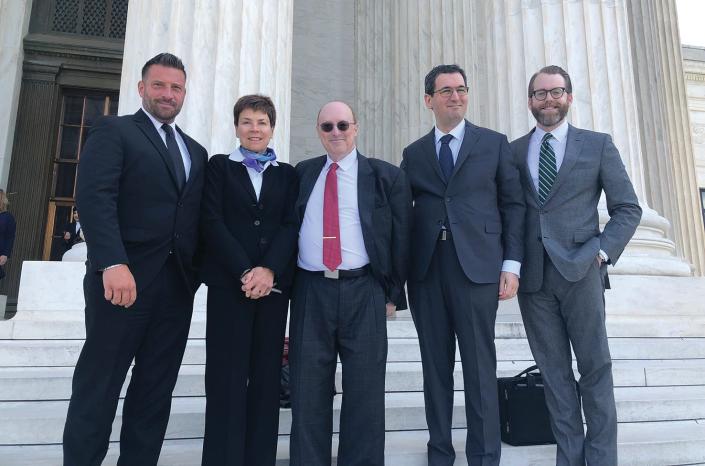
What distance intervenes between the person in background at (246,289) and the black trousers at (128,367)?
176 millimetres

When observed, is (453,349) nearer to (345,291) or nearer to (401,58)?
(345,291)

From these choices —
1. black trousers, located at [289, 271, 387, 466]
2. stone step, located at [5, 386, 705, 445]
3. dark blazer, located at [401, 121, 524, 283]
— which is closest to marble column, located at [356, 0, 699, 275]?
stone step, located at [5, 386, 705, 445]

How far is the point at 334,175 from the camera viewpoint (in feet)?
9.16

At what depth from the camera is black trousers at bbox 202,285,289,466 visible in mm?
2439

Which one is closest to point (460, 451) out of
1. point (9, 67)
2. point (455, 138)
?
point (455, 138)

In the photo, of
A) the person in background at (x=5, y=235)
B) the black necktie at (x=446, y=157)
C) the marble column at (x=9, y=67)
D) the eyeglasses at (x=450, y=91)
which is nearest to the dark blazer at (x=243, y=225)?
the black necktie at (x=446, y=157)

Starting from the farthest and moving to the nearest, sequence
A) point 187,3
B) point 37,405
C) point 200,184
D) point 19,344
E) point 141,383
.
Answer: point 187,3
point 19,344
point 37,405
point 200,184
point 141,383

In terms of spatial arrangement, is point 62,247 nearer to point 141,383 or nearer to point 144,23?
point 144,23

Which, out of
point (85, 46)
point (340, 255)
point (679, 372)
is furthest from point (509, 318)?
point (85, 46)

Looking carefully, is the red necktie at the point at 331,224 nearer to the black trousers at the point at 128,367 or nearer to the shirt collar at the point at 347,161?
the shirt collar at the point at 347,161

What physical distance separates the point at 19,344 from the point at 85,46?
8151 mm

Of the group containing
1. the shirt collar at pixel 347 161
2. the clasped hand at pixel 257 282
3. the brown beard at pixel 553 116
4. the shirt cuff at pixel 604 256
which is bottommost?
the clasped hand at pixel 257 282

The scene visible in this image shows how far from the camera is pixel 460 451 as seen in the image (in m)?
3.05

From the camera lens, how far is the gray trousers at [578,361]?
2664 millimetres
